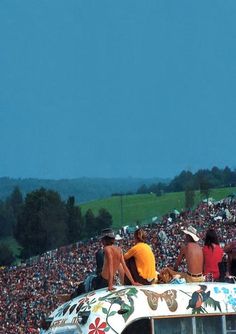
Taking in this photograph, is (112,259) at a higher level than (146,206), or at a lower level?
lower

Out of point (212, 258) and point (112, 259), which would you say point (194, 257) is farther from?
point (112, 259)

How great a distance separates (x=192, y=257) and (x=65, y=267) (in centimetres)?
5441

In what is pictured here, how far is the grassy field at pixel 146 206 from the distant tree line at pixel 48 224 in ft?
8.59

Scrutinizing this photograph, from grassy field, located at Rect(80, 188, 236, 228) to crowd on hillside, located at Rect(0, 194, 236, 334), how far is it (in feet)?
23.4

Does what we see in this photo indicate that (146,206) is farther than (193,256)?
Yes

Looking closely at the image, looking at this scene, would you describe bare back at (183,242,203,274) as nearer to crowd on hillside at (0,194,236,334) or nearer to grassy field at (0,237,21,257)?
crowd on hillside at (0,194,236,334)

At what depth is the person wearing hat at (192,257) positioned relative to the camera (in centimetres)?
1597

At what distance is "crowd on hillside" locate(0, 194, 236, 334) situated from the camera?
58.5 m

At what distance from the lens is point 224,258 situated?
56.4ft

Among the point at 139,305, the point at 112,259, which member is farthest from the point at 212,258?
the point at 139,305

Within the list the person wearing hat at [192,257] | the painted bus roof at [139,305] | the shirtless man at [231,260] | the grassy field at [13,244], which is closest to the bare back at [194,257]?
the person wearing hat at [192,257]

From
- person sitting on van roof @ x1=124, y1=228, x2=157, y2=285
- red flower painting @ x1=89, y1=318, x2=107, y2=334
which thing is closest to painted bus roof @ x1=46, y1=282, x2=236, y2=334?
red flower painting @ x1=89, y1=318, x2=107, y2=334

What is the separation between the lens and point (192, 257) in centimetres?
1628

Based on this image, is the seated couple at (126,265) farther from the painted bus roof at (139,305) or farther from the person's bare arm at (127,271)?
the painted bus roof at (139,305)
